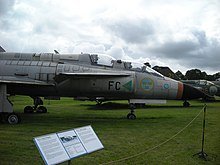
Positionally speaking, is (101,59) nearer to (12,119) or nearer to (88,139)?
(12,119)

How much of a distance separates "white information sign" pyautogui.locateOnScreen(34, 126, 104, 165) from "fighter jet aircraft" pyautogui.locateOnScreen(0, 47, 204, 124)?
601 centimetres

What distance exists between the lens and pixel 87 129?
13.8ft

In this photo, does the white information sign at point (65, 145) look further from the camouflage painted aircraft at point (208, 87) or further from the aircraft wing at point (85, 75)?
the camouflage painted aircraft at point (208, 87)

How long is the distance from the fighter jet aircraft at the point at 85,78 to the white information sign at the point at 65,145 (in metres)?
6.01

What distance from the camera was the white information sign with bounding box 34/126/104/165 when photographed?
3.32 m

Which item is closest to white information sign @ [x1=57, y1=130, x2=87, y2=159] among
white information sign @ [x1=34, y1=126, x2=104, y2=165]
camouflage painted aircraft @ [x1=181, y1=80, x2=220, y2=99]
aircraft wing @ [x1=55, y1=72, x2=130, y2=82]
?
white information sign @ [x1=34, y1=126, x2=104, y2=165]

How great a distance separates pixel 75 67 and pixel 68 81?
2.41ft

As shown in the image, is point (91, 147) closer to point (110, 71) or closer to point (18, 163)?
point (18, 163)

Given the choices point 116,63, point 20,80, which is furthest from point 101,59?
point 20,80

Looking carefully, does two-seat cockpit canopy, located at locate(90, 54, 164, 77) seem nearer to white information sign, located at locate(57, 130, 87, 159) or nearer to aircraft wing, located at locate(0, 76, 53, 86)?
aircraft wing, located at locate(0, 76, 53, 86)

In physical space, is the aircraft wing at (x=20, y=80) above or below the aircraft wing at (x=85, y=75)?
below

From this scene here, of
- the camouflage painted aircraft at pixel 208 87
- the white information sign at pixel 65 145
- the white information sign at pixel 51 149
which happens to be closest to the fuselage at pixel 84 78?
the white information sign at pixel 65 145

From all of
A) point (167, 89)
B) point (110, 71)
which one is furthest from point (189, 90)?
point (110, 71)

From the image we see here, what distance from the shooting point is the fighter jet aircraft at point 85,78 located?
34.2 ft
